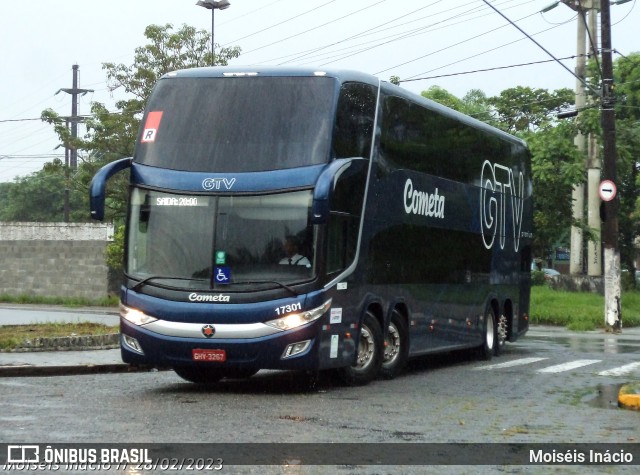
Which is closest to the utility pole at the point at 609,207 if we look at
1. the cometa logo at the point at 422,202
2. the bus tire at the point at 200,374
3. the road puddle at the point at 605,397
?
the cometa logo at the point at 422,202

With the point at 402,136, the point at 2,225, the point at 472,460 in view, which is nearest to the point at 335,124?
the point at 402,136

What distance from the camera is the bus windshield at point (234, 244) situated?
1457 cm

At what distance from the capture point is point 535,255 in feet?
216

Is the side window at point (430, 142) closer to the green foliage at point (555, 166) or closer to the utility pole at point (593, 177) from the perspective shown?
the utility pole at point (593, 177)

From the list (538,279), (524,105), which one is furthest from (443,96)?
(538,279)

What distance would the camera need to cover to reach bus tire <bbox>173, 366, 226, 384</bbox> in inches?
629

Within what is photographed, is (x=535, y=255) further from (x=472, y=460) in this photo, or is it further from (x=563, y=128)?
(x=472, y=460)

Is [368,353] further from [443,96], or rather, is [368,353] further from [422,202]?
[443,96]

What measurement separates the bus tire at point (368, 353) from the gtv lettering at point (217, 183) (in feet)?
8.73

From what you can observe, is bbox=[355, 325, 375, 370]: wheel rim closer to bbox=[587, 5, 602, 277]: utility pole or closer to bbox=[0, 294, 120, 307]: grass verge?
bbox=[587, 5, 602, 277]: utility pole

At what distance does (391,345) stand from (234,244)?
361cm

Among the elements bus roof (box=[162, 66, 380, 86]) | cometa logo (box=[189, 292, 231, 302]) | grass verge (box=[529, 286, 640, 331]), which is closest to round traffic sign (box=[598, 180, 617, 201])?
grass verge (box=[529, 286, 640, 331])

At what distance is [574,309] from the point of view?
3741cm

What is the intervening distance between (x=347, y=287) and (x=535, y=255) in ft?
169
